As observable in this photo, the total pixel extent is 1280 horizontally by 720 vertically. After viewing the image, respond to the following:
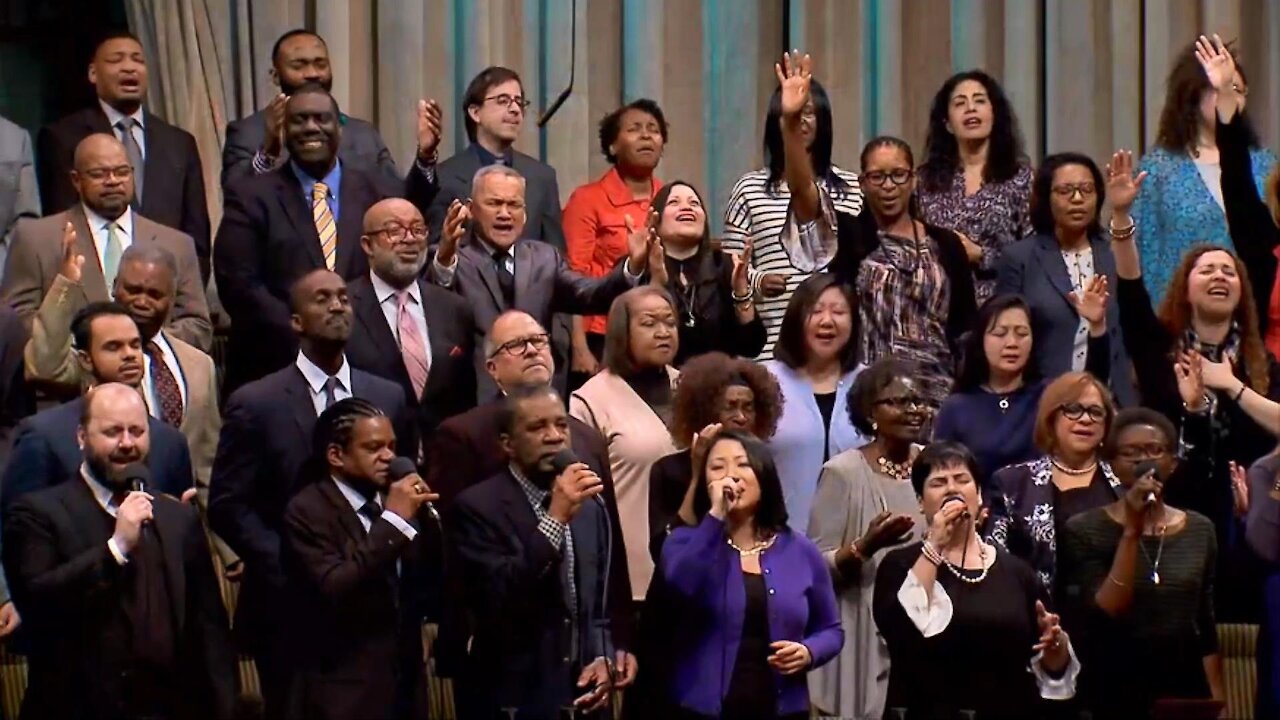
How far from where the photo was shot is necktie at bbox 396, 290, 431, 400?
8281 millimetres

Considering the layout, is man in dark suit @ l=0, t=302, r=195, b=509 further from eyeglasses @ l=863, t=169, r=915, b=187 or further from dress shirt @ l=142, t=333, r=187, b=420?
eyeglasses @ l=863, t=169, r=915, b=187

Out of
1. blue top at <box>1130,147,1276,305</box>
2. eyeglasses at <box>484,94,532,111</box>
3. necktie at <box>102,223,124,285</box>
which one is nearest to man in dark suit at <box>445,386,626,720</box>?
necktie at <box>102,223,124,285</box>

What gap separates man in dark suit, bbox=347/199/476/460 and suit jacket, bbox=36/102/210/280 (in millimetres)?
861

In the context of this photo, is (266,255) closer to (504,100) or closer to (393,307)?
(393,307)

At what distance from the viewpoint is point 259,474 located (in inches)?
291

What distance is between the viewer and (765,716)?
711cm

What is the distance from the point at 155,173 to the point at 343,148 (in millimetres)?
591

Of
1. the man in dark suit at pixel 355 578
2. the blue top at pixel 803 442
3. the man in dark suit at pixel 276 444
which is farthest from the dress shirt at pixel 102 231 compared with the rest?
the blue top at pixel 803 442

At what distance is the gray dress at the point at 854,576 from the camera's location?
25.1 ft

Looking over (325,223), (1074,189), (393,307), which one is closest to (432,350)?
(393,307)

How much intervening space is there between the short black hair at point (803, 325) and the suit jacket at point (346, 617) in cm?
157

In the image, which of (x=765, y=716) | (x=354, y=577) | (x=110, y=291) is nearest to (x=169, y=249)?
(x=110, y=291)

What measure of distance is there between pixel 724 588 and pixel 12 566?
163cm

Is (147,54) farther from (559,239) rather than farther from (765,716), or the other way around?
(765,716)
